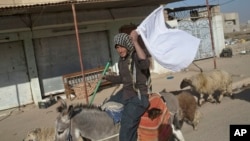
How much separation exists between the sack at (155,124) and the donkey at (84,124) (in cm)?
35

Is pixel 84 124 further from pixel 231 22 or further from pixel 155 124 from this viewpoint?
pixel 231 22

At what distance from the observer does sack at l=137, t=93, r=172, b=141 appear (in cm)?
460

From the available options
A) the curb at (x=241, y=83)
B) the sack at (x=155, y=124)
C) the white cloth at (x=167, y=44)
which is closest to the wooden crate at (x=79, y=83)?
the curb at (x=241, y=83)

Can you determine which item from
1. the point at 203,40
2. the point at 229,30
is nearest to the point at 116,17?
the point at 203,40

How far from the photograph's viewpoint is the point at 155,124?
15.3 ft

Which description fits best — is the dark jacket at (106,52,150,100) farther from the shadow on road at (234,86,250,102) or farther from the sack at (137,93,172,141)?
the shadow on road at (234,86,250,102)

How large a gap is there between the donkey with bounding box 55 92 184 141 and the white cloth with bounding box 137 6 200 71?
1.08m

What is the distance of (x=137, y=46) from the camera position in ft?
13.6

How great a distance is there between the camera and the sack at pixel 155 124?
4.60 m

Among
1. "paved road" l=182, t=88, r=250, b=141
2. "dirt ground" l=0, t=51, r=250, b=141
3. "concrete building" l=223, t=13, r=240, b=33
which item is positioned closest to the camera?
"paved road" l=182, t=88, r=250, b=141

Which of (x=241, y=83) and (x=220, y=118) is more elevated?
(x=241, y=83)

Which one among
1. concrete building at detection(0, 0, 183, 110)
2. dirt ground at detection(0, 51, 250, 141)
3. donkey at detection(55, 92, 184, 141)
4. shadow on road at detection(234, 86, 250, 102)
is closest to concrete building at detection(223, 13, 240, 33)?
dirt ground at detection(0, 51, 250, 141)

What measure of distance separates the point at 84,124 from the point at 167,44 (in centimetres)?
160

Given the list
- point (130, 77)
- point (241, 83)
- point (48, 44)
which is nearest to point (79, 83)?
point (48, 44)
